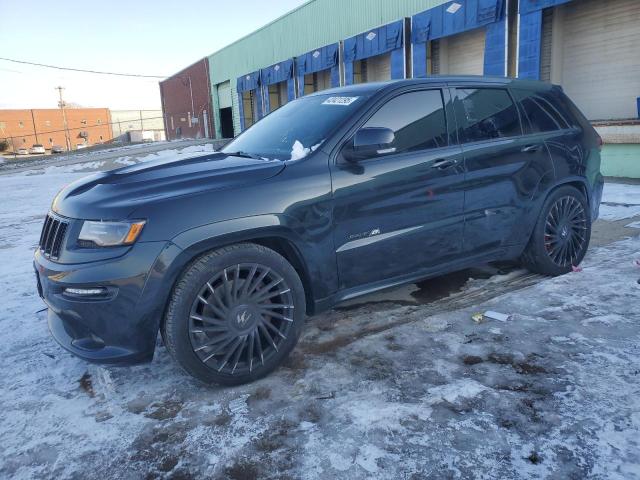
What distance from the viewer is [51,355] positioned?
3.31 m

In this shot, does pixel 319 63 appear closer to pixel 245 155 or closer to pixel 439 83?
pixel 439 83

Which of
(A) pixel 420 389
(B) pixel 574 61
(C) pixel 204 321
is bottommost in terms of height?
(A) pixel 420 389

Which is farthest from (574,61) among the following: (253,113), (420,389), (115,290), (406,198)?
(253,113)

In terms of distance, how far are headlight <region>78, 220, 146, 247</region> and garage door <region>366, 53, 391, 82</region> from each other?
1846 cm

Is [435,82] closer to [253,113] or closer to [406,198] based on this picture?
[406,198]

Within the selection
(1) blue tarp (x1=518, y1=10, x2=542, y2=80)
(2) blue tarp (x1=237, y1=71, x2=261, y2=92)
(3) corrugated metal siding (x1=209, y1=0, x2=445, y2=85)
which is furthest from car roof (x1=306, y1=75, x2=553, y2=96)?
(2) blue tarp (x1=237, y1=71, x2=261, y2=92)

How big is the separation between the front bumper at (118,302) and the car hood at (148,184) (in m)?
0.27

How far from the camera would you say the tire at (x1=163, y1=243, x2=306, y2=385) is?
2604 millimetres

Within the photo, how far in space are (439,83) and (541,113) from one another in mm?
1192

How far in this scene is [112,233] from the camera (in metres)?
2.50

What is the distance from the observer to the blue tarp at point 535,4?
1135cm

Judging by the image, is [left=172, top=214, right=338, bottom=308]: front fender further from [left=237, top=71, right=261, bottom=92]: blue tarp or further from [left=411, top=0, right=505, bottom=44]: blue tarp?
[left=237, top=71, right=261, bottom=92]: blue tarp

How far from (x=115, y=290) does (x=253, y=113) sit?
30.9 metres

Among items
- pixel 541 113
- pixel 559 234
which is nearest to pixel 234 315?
pixel 559 234
